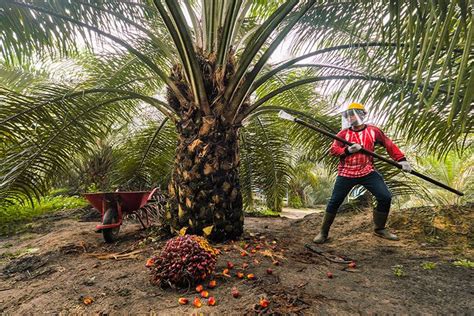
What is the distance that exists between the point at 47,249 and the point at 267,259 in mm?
2160

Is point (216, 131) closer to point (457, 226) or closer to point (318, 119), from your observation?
point (318, 119)

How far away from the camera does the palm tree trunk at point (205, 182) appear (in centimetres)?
285

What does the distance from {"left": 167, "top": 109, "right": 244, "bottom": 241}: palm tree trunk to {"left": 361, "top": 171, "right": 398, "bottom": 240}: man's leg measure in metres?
1.36

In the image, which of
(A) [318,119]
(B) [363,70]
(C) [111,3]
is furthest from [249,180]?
(C) [111,3]

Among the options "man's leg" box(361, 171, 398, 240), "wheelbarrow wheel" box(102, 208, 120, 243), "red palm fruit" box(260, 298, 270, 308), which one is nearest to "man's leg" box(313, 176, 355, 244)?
"man's leg" box(361, 171, 398, 240)

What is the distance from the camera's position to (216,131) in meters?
2.92

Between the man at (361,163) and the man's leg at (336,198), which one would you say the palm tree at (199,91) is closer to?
the man at (361,163)

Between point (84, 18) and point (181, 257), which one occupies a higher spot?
point (84, 18)

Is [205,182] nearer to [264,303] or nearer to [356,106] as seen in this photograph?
[264,303]

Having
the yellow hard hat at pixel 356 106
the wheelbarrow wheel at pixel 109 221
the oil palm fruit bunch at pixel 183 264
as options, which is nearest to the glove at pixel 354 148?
the yellow hard hat at pixel 356 106

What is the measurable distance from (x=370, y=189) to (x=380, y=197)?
4.8 inches

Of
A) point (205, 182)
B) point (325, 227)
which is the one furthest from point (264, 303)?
point (325, 227)

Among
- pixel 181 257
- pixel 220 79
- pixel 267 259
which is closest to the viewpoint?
A: pixel 181 257

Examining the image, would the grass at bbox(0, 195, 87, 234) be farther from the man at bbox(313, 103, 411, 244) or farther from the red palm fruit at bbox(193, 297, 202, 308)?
the man at bbox(313, 103, 411, 244)
